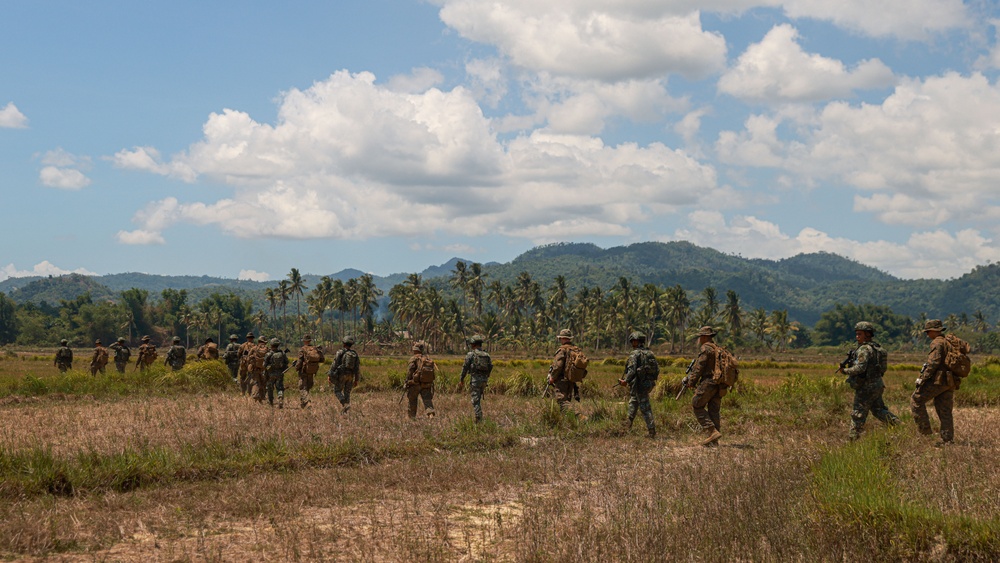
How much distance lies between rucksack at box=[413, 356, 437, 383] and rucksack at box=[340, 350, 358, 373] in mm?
2270

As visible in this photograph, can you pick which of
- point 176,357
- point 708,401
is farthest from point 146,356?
point 708,401

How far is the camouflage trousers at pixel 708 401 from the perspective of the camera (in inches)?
501

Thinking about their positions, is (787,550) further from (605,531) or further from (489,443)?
(489,443)

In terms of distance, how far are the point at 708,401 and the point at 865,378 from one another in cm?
257

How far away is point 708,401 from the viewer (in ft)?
42.4

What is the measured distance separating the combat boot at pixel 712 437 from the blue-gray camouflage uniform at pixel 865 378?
2193 millimetres

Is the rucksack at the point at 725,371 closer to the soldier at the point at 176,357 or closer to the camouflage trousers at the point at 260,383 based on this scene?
the camouflage trousers at the point at 260,383

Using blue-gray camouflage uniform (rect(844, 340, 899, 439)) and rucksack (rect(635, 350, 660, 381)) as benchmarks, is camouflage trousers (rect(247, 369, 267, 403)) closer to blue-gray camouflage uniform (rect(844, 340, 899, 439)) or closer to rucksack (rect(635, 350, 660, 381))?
rucksack (rect(635, 350, 660, 381))

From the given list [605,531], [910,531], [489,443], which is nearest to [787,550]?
[910,531]

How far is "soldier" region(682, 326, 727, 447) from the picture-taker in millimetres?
12703

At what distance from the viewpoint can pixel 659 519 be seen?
7.18m

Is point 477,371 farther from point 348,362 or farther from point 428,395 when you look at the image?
point 348,362

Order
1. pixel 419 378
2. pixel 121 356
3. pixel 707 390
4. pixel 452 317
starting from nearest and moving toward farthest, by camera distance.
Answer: pixel 707 390 → pixel 419 378 → pixel 121 356 → pixel 452 317

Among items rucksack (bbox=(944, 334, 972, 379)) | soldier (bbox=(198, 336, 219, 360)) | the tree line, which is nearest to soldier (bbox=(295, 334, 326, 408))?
soldier (bbox=(198, 336, 219, 360))
